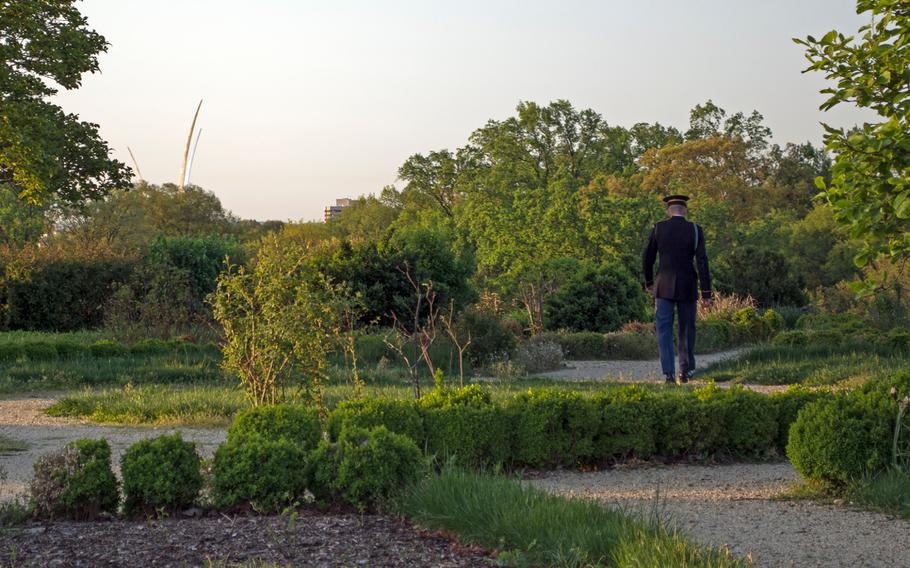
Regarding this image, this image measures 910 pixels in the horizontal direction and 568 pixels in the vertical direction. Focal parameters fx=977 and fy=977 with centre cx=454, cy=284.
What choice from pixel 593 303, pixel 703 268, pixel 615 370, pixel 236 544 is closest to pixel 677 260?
pixel 703 268

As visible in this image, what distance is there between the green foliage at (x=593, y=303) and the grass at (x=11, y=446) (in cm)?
1266

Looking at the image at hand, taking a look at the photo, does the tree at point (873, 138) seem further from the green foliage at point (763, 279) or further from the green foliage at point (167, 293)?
the green foliage at point (763, 279)

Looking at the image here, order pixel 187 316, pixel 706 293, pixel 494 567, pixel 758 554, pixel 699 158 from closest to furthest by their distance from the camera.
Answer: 1. pixel 494 567
2. pixel 758 554
3. pixel 706 293
4. pixel 187 316
5. pixel 699 158

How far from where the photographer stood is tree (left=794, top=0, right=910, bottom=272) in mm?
4609

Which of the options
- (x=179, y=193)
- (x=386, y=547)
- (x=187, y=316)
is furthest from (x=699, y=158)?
(x=386, y=547)

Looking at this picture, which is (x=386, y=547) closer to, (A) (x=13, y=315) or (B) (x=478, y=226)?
(A) (x=13, y=315)

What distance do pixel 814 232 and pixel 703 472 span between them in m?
33.2

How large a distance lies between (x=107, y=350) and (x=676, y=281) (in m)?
8.47

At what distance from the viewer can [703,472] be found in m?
6.95

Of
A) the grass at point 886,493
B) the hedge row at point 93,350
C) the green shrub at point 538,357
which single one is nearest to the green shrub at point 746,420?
the grass at point 886,493

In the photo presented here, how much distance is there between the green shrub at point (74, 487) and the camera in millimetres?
4980

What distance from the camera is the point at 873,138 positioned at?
4.66 metres

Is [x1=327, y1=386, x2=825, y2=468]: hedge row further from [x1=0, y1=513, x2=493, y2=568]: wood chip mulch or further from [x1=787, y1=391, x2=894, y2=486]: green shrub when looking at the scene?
[x1=0, y1=513, x2=493, y2=568]: wood chip mulch

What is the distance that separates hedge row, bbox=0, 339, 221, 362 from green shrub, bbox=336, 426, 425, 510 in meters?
9.60
